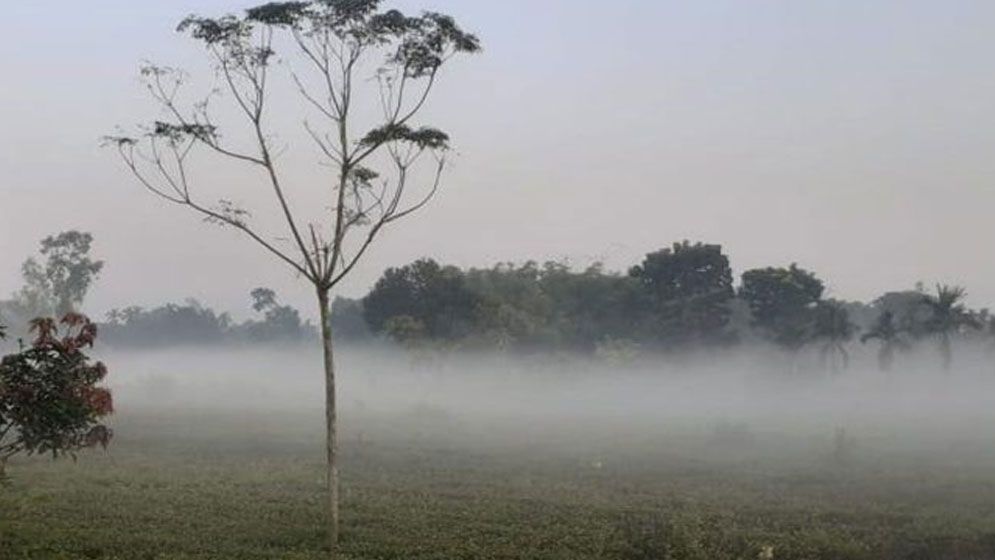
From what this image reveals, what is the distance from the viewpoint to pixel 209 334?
A: 183 metres

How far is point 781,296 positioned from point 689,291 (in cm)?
1010

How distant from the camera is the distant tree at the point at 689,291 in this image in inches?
4380

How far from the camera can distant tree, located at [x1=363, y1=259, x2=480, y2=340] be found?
324 ft

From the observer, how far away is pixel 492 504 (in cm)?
2892

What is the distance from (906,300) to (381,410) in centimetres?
9061

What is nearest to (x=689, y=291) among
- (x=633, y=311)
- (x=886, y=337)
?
(x=633, y=311)

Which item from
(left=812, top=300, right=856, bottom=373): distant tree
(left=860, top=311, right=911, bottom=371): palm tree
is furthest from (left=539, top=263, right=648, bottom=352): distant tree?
(left=860, top=311, right=911, bottom=371): palm tree

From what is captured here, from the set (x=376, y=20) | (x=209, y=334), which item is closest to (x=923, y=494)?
(x=376, y=20)

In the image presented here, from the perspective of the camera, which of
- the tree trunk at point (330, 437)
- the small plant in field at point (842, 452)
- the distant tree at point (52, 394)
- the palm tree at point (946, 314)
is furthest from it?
the palm tree at point (946, 314)

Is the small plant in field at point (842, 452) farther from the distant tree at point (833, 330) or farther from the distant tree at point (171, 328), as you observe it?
the distant tree at point (171, 328)

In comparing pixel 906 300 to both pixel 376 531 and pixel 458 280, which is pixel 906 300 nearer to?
pixel 458 280

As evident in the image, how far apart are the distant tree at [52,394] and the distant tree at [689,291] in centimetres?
9467

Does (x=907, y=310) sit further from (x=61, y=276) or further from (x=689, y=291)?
(x=61, y=276)

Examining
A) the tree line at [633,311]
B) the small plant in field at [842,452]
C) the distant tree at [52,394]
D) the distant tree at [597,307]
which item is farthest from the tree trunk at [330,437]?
the distant tree at [597,307]
